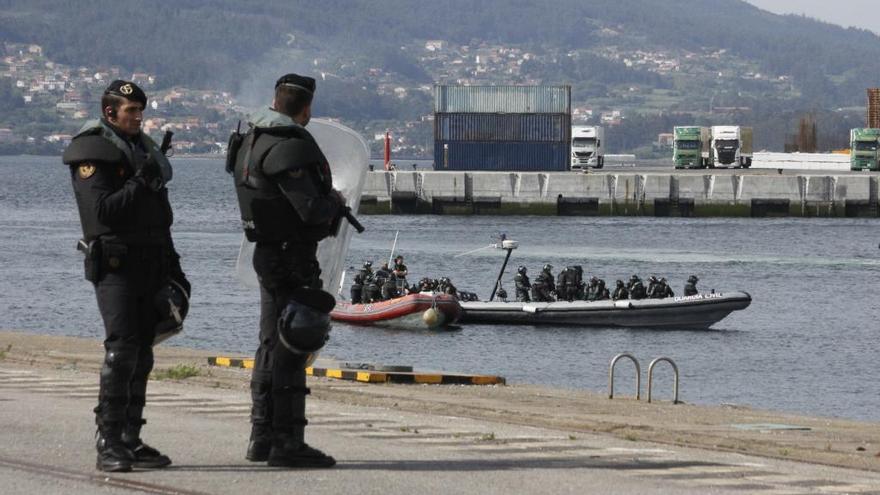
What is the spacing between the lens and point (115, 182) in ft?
35.0

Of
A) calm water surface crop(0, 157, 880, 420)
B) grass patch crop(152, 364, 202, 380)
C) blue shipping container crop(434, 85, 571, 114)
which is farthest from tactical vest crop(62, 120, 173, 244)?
blue shipping container crop(434, 85, 571, 114)

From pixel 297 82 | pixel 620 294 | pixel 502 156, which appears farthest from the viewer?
pixel 502 156

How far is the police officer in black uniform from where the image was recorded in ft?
34.7

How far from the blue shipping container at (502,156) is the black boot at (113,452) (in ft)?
416

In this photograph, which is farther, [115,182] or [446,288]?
[446,288]

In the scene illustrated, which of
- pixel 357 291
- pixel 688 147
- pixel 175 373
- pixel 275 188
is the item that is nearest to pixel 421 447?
pixel 275 188

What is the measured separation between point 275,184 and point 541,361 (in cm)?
3099

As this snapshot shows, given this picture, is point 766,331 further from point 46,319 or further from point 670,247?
point 670,247

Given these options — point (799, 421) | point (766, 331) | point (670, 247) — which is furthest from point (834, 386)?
point (670, 247)

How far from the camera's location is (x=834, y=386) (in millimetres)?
36656

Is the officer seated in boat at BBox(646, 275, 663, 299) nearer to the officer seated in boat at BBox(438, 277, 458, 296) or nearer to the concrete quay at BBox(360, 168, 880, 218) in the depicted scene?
the officer seated in boat at BBox(438, 277, 458, 296)

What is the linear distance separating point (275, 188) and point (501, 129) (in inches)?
5105

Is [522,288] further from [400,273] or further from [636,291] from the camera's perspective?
[400,273]

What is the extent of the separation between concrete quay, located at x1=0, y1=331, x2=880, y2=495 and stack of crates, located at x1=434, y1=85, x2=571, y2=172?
121m
